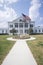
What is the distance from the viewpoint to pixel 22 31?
54.8m

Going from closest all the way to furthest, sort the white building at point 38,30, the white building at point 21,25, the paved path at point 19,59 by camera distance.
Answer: the paved path at point 19,59 < the white building at point 21,25 < the white building at point 38,30

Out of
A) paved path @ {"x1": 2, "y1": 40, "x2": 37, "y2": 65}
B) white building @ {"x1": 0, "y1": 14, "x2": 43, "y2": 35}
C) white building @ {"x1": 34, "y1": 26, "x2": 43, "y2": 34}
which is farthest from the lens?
white building @ {"x1": 34, "y1": 26, "x2": 43, "y2": 34}

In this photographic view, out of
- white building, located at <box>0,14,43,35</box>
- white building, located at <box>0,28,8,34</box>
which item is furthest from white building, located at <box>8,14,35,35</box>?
white building, located at <box>0,28,8,34</box>

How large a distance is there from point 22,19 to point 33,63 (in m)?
46.5

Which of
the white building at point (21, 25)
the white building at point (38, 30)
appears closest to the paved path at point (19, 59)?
the white building at point (21, 25)

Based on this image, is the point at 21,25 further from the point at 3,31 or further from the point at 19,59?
the point at 19,59

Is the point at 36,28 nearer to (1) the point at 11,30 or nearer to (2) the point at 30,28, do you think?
(2) the point at 30,28

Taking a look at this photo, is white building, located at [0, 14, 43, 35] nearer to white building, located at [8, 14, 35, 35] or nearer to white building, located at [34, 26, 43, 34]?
white building, located at [8, 14, 35, 35]

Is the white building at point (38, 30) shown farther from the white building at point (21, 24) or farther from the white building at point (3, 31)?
the white building at point (3, 31)

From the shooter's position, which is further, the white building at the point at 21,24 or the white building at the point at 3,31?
the white building at the point at 3,31

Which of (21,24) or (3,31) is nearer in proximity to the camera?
(21,24)

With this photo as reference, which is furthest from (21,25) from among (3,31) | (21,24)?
(3,31)

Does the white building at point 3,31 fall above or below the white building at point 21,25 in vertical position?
below

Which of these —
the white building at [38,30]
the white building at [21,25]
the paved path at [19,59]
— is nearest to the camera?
the paved path at [19,59]
